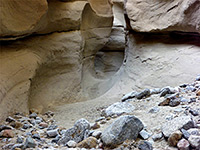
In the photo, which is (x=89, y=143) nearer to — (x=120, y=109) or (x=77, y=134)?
(x=77, y=134)

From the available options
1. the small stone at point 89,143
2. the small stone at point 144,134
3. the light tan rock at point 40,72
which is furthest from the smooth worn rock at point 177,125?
the light tan rock at point 40,72

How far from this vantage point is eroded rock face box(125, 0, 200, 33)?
3271 mm

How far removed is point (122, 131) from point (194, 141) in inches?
15.7

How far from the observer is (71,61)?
394cm

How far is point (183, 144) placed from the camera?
1093 mm

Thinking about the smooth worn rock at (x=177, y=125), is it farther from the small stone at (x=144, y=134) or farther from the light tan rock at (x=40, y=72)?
the light tan rock at (x=40, y=72)

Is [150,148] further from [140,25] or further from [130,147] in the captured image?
[140,25]

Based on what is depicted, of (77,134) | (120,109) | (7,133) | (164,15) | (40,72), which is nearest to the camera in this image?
(77,134)

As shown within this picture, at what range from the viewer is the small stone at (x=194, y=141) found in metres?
1.04

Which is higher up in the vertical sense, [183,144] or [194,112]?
[194,112]

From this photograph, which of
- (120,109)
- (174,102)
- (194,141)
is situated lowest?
(194,141)

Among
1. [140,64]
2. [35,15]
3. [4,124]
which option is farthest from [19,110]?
[140,64]

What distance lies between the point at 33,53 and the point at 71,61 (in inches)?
35.2

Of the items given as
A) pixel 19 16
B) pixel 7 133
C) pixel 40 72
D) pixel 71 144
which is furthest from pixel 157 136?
pixel 40 72
